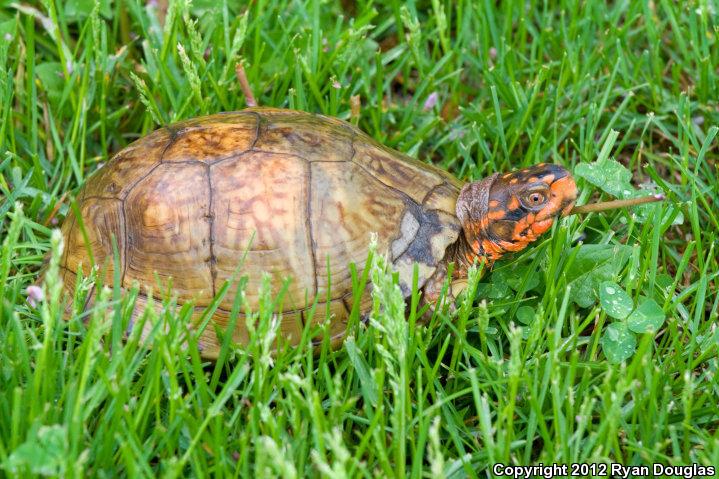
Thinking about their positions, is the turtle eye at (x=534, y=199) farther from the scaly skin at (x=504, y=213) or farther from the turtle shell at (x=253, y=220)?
the turtle shell at (x=253, y=220)

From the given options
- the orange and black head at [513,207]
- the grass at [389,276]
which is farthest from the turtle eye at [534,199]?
the grass at [389,276]

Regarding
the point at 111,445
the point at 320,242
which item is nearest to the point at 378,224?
the point at 320,242

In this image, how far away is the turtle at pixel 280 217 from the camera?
6.75 ft

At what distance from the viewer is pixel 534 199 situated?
2.19 m

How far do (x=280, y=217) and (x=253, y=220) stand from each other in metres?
0.07

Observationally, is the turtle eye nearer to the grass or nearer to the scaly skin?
the scaly skin

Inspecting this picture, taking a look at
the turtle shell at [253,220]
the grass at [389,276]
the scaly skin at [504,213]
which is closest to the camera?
the grass at [389,276]

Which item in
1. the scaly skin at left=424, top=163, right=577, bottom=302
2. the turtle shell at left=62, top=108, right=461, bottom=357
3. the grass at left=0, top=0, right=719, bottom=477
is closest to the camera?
the grass at left=0, top=0, right=719, bottom=477

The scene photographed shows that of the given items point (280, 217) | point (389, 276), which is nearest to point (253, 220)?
point (280, 217)

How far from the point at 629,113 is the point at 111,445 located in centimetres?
211

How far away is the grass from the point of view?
1731 mm

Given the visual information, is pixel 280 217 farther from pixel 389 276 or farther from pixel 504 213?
pixel 504 213

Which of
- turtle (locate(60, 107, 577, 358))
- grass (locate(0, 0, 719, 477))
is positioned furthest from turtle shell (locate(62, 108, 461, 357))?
grass (locate(0, 0, 719, 477))

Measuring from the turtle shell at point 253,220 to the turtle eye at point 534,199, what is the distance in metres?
0.22
